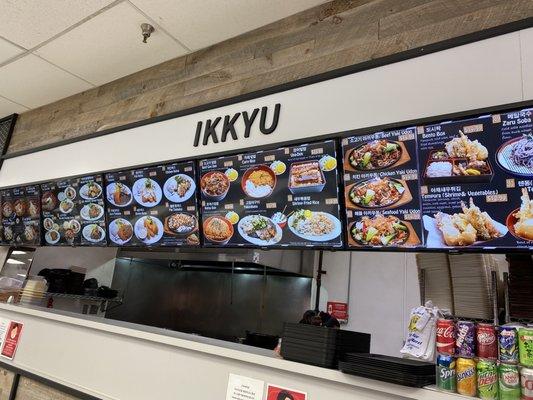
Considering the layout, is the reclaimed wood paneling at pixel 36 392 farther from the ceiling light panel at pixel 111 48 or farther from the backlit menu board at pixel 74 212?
the ceiling light panel at pixel 111 48

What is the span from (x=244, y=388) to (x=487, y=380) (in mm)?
1056

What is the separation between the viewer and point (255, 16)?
266cm

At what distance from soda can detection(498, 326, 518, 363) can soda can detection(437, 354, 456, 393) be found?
0.17 meters

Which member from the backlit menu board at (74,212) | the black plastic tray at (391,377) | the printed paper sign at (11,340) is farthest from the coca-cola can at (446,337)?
the printed paper sign at (11,340)

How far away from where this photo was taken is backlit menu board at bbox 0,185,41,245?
3.62 metres

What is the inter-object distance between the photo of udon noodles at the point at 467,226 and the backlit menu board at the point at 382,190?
112 mm

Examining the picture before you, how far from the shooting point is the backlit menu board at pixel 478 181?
1496 mm

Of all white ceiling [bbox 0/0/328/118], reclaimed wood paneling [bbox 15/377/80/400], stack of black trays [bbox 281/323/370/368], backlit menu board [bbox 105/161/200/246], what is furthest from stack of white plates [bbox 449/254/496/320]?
reclaimed wood paneling [bbox 15/377/80/400]

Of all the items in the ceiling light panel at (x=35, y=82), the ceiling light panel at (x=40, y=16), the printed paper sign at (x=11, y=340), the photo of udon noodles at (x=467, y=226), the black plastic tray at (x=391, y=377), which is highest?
the ceiling light panel at (x=40, y=16)

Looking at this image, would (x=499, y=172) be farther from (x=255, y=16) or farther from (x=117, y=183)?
(x=117, y=183)

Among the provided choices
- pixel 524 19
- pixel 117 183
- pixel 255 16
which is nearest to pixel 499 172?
pixel 524 19

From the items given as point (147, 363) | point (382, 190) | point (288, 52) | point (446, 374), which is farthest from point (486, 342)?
point (288, 52)

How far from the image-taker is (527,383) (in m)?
1.23

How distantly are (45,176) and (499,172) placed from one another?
150 inches
